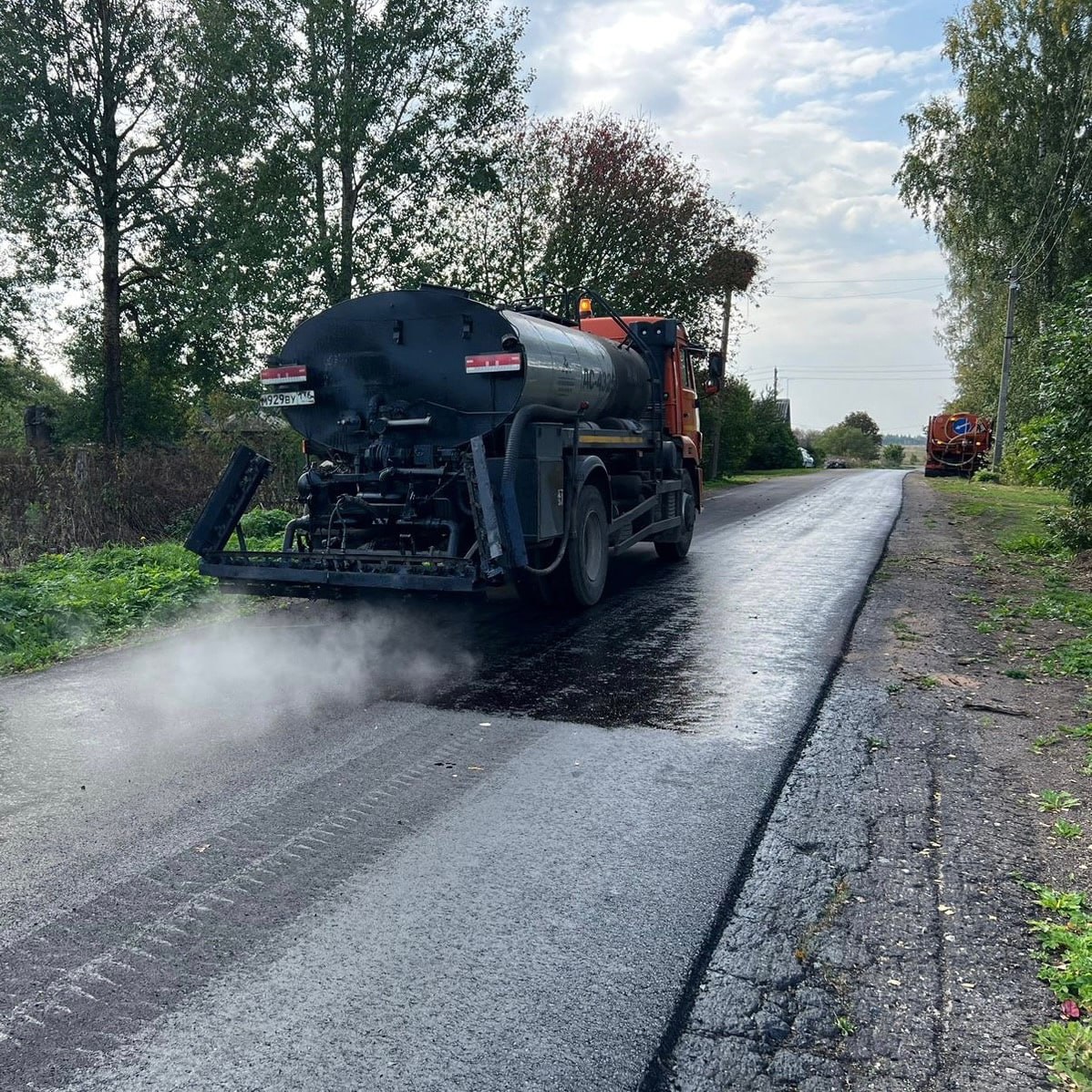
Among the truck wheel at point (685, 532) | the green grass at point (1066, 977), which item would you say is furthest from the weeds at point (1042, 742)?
the truck wheel at point (685, 532)

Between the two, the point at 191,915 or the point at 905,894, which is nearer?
the point at 191,915

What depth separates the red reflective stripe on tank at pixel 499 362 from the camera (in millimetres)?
7297

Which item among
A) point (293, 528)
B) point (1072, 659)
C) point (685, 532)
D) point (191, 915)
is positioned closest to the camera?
point (191, 915)

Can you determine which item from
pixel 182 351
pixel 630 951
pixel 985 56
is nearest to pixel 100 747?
pixel 630 951

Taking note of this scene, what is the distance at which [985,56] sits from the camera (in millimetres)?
27609

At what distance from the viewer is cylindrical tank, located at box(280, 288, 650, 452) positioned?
293 inches

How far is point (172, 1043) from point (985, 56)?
107ft

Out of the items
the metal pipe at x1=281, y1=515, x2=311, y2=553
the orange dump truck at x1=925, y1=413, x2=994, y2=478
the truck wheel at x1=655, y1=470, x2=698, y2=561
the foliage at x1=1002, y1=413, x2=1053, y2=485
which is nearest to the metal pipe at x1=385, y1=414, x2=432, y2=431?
the metal pipe at x1=281, y1=515, x2=311, y2=553

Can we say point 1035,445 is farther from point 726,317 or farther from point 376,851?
point 726,317

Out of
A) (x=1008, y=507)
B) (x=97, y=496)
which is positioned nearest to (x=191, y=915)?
(x=97, y=496)

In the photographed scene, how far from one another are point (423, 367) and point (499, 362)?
0.72 meters

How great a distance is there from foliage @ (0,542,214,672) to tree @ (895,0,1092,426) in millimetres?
23942

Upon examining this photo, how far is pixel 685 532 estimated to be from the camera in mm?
12211

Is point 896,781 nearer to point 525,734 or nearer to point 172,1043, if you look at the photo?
point 525,734
